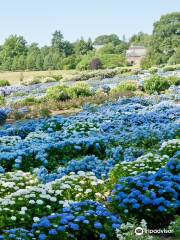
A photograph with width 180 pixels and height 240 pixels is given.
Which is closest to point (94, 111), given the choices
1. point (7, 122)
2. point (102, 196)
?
point (7, 122)

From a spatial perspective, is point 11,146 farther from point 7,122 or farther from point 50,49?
point 50,49

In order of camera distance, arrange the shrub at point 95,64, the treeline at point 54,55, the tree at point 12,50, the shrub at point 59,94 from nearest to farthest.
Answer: the shrub at point 59,94, the shrub at point 95,64, the treeline at point 54,55, the tree at point 12,50

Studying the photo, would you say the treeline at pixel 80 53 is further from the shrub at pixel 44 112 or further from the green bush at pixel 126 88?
the shrub at pixel 44 112

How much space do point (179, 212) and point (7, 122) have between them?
10.2 m

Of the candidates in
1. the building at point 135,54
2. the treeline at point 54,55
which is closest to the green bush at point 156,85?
the treeline at point 54,55

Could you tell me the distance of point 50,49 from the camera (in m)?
70.6

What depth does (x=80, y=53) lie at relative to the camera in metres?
70.6

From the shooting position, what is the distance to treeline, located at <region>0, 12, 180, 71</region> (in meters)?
56.6

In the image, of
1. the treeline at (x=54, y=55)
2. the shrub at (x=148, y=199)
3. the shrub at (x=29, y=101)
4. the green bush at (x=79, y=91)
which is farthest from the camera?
the treeline at (x=54, y=55)

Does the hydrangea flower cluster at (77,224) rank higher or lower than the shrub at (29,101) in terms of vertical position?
higher

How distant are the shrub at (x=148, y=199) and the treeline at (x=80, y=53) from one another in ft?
144

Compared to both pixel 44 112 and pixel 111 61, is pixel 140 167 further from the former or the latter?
pixel 111 61

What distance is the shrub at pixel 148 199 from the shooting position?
5879 millimetres

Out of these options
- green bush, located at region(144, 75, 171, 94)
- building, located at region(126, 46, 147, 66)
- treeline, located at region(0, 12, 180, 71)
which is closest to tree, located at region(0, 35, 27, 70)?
treeline, located at region(0, 12, 180, 71)
